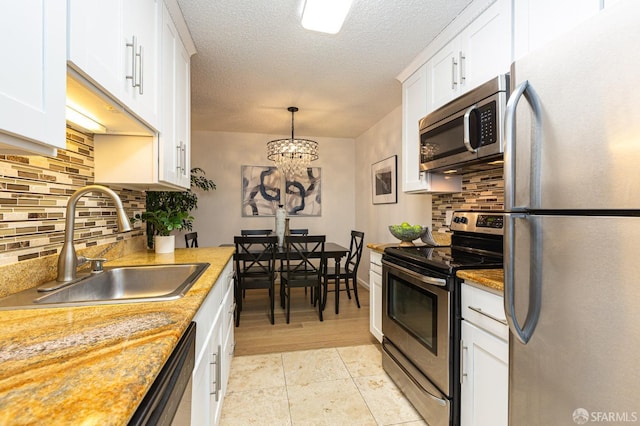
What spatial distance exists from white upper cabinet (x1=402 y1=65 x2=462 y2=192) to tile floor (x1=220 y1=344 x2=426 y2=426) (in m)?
1.45

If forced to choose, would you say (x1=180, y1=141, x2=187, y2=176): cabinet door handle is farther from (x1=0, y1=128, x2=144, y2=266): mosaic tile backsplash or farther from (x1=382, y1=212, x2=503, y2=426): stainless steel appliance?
(x1=382, y1=212, x2=503, y2=426): stainless steel appliance

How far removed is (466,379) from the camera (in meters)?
1.43

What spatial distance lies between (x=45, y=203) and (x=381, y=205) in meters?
3.45

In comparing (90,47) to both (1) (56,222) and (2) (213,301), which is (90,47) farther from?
(2) (213,301)

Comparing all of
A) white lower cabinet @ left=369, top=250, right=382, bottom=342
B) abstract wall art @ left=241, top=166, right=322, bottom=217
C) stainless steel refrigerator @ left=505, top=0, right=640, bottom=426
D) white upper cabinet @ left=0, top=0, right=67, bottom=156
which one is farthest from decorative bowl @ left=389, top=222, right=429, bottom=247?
abstract wall art @ left=241, top=166, right=322, bottom=217

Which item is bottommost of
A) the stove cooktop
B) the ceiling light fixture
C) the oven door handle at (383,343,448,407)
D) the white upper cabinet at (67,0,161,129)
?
the oven door handle at (383,343,448,407)

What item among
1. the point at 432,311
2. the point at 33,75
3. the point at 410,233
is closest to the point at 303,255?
the point at 410,233

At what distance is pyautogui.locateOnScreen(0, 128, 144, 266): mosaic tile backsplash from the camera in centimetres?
107

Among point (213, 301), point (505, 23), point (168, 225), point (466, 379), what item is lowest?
point (466, 379)

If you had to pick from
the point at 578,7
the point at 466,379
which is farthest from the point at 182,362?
the point at 578,7

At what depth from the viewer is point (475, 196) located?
2.26 metres

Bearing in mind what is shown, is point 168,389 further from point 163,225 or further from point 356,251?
point 356,251

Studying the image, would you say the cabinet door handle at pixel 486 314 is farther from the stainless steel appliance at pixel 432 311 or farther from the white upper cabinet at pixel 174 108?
the white upper cabinet at pixel 174 108

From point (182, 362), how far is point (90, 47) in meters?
0.98
